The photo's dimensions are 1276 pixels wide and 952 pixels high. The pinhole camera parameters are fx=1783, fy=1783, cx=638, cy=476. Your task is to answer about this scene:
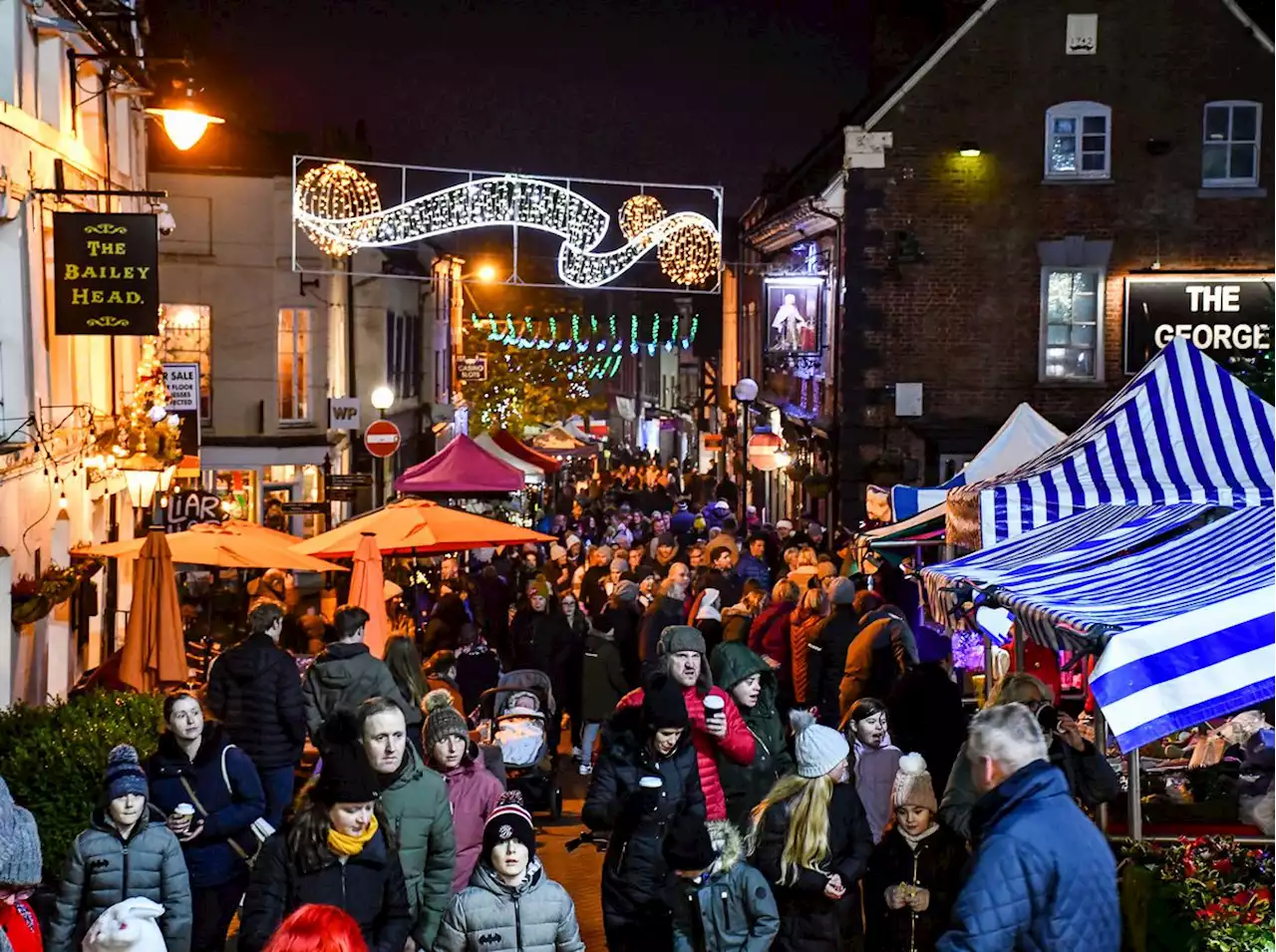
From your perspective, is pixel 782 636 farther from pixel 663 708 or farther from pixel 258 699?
pixel 663 708

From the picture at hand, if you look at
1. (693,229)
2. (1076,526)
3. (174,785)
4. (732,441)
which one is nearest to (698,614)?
(1076,526)

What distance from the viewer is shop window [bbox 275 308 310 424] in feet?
105

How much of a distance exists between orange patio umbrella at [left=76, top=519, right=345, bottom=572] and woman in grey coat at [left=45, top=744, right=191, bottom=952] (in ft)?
28.8

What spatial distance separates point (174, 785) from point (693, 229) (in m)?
17.2

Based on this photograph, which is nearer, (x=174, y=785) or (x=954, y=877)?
(x=954, y=877)

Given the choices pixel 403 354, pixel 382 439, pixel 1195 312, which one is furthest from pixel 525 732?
pixel 403 354

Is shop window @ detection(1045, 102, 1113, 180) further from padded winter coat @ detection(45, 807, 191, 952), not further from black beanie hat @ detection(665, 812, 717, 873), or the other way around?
padded winter coat @ detection(45, 807, 191, 952)

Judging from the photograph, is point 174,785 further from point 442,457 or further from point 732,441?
point 732,441

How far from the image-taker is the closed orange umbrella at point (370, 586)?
1600 centimetres

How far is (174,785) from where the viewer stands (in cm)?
848

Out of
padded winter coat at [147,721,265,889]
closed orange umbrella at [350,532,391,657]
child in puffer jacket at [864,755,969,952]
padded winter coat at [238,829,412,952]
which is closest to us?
padded winter coat at [238,829,412,952]

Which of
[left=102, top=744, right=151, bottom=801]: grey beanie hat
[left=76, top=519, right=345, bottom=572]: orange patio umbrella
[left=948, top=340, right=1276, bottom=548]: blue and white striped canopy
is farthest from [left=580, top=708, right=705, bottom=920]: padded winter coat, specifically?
[left=76, top=519, right=345, bottom=572]: orange patio umbrella

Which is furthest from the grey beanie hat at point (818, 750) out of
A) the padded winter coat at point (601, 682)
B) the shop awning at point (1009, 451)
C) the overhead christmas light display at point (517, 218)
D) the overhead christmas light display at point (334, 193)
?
the overhead christmas light display at point (334, 193)

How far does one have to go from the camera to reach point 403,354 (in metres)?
44.3
